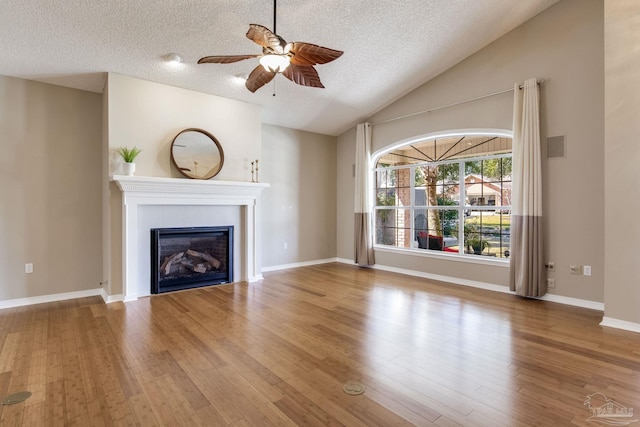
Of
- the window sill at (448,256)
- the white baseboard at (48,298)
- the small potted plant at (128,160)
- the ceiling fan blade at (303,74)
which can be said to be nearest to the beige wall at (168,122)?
the small potted plant at (128,160)

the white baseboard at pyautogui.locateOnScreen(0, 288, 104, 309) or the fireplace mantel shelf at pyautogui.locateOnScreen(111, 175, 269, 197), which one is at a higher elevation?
the fireplace mantel shelf at pyautogui.locateOnScreen(111, 175, 269, 197)

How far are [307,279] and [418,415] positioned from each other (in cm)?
382

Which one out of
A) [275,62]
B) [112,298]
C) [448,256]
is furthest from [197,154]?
[448,256]

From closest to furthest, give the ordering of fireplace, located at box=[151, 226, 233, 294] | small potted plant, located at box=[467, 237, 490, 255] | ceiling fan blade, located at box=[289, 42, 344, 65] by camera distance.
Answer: ceiling fan blade, located at box=[289, 42, 344, 65], fireplace, located at box=[151, 226, 233, 294], small potted plant, located at box=[467, 237, 490, 255]

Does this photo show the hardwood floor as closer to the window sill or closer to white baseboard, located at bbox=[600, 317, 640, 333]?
white baseboard, located at bbox=[600, 317, 640, 333]

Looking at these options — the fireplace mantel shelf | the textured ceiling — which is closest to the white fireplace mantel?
the fireplace mantel shelf

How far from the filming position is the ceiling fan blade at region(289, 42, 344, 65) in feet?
9.03

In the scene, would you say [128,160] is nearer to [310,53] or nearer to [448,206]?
[310,53]

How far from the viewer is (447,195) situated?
5.77 meters

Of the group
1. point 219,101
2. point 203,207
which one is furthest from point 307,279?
point 219,101

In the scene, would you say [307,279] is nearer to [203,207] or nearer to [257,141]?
[203,207]

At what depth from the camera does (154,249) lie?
4684 mm

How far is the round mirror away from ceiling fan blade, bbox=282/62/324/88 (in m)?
2.30

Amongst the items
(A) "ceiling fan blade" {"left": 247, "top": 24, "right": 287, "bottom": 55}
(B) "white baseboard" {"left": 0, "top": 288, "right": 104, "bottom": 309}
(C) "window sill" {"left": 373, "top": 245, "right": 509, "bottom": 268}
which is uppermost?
(A) "ceiling fan blade" {"left": 247, "top": 24, "right": 287, "bottom": 55}
